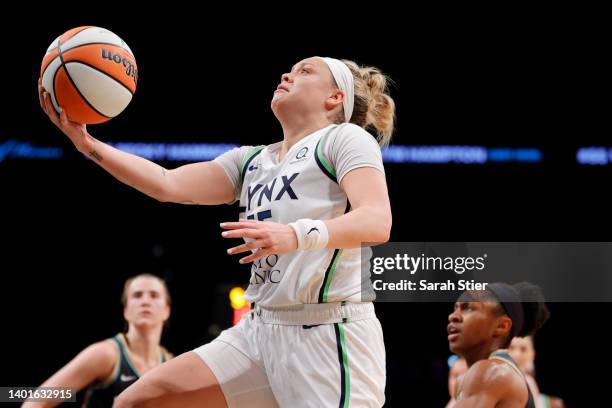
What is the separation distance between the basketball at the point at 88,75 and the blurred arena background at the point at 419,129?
5.18 meters

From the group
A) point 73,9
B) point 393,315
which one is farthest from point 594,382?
point 73,9

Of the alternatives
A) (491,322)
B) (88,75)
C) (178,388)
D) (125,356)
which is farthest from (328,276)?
(125,356)

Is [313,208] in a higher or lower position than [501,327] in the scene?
higher

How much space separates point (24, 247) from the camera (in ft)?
30.1

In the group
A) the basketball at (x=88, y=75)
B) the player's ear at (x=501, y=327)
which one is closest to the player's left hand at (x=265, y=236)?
the basketball at (x=88, y=75)

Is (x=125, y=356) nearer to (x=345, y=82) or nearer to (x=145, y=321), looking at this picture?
(x=145, y=321)

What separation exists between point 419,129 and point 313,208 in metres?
5.99

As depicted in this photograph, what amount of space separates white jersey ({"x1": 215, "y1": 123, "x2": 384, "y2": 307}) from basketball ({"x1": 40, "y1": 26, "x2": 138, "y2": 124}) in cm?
66

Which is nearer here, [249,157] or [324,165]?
[324,165]

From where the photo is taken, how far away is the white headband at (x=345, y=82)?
3.19 m

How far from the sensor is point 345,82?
321 cm

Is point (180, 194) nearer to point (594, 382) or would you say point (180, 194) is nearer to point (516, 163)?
point (516, 163)

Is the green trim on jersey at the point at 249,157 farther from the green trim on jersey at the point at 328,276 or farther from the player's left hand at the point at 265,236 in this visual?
the player's left hand at the point at 265,236

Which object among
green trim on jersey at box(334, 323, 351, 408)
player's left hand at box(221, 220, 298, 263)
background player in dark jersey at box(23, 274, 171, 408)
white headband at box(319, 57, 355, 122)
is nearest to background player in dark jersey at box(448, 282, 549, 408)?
green trim on jersey at box(334, 323, 351, 408)
